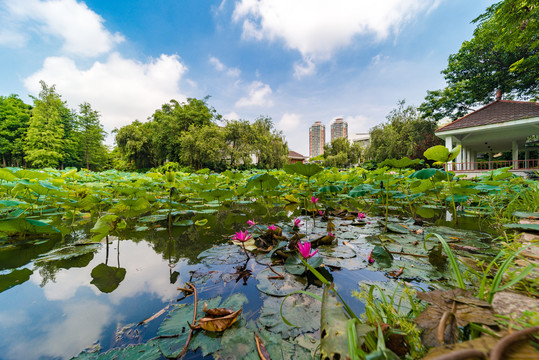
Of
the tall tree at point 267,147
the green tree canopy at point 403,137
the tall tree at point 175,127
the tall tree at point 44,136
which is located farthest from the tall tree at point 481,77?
the tall tree at point 44,136

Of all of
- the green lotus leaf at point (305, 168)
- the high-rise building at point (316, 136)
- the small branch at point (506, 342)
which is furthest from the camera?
the high-rise building at point (316, 136)

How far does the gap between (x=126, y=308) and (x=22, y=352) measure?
23 cm

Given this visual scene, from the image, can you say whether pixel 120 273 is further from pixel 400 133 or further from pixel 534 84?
pixel 534 84

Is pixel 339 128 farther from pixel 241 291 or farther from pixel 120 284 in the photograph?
pixel 120 284

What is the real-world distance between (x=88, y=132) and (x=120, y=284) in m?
29.3

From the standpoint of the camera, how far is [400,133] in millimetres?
15867

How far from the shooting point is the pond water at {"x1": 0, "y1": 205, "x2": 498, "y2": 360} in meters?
0.58

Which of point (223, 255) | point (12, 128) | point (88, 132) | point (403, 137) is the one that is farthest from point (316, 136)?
point (223, 255)

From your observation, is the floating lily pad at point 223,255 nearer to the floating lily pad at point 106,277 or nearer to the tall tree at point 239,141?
the floating lily pad at point 106,277

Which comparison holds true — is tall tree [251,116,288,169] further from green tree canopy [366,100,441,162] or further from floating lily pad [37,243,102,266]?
floating lily pad [37,243,102,266]

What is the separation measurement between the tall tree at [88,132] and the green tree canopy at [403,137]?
29097 millimetres

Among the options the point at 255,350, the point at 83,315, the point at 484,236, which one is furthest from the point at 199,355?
the point at 484,236

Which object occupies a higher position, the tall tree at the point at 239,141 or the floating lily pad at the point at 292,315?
the tall tree at the point at 239,141

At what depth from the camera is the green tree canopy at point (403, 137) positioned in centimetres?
1471
